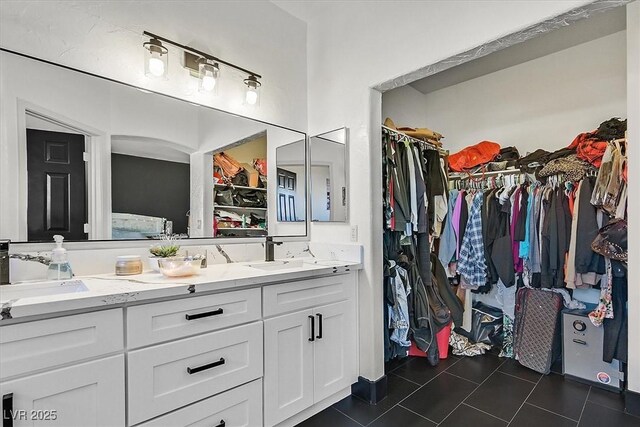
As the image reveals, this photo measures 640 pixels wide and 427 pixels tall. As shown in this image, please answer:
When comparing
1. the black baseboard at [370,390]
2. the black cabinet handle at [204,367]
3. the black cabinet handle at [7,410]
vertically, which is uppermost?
the black cabinet handle at [7,410]

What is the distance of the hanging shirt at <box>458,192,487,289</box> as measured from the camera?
2766 mm

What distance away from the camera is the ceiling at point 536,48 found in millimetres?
2410

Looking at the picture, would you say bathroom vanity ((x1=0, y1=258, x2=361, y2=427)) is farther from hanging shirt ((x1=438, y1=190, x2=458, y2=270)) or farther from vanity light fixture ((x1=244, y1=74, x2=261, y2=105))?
hanging shirt ((x1=438, y1=190, x2=458, y2=270))

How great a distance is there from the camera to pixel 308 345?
1822 mm

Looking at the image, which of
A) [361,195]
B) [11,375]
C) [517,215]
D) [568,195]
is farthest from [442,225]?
[11,375]

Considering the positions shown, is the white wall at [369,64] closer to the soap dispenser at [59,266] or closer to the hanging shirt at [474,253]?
the hanging shirt at [474,253]

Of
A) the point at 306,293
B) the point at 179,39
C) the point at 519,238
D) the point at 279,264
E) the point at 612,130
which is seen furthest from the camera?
the point at 519,238

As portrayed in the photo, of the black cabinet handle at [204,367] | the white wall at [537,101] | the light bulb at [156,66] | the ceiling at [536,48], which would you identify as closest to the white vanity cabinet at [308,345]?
the black cabinet handle at [204,367]

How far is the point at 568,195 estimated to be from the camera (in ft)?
7.96

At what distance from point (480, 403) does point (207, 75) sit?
2.67 meters

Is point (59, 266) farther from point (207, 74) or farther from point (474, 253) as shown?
point (474, 253)

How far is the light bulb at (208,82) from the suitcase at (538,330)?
9.33 feet

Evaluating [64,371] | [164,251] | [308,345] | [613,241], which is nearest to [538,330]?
[613,241]

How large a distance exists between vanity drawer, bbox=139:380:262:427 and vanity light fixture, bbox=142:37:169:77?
Answer: 171 cm
